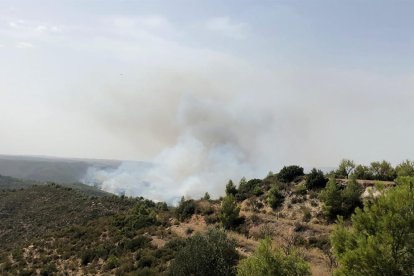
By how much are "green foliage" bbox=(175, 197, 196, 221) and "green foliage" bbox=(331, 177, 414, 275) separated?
33455 mm

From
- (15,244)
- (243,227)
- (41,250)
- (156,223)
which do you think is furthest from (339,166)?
(15,244)

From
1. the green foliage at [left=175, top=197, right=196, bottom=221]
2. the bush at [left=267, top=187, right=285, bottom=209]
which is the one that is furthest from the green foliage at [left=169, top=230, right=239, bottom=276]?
the green foliage at [left=175, top=197, right=196, bottom=221]

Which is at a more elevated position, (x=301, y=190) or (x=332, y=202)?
(x=301, y=190)

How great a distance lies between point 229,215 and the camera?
44031mm

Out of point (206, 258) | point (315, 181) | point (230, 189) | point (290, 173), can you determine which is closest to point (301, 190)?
point (315, 181)

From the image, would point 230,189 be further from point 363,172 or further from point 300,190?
point 363,172

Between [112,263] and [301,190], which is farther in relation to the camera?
[301,190]

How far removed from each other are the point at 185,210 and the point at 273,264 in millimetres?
32360

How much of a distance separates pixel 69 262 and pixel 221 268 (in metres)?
23.0

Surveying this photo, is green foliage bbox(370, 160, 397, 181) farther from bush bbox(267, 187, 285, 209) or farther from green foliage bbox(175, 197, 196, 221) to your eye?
green foliage bbox(175, 197, 196, 221)

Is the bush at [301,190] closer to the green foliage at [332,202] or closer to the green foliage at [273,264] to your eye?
the green foliage at [332,202]

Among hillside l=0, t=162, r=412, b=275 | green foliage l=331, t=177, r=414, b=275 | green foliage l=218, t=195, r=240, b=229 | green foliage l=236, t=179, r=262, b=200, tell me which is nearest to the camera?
green foliage l=331, t=177, r=414, b=275

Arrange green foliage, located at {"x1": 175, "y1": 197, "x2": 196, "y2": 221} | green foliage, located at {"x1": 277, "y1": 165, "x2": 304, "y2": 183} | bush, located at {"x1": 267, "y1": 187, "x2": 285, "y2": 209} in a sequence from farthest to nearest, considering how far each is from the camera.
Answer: green foliage, located at {"x1": 277, "y1": 165, "x2": 304, "y2": 183}, green foliage, located at {"x1": 175, "y1": 197, "x2": 196, "y2": 221}, bush, located at {"x1": 267, "y1": 187, "x2": 285, "y2": 209}

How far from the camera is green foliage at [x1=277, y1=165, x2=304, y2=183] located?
51.9 m
